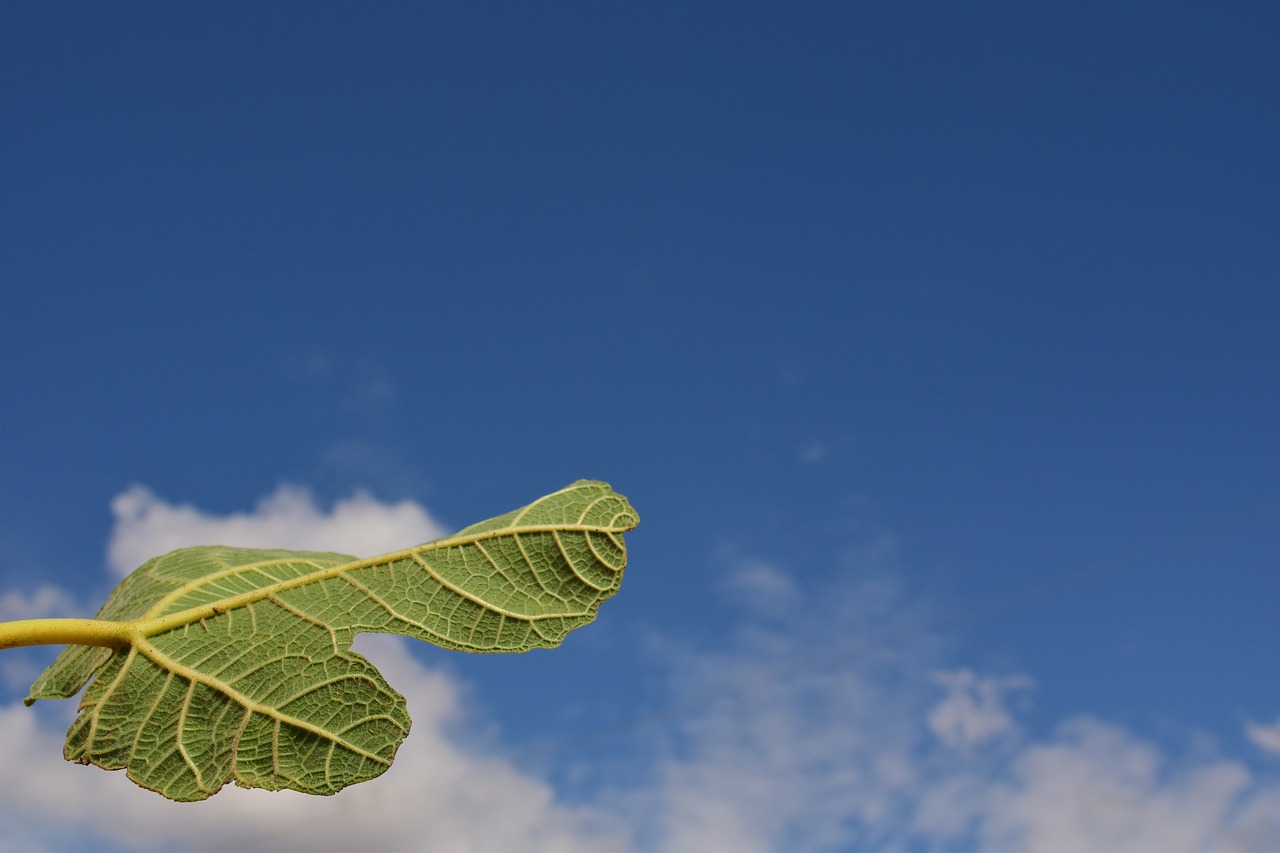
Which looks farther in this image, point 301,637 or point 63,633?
point 301,637

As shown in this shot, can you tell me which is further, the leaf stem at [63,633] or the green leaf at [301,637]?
the green leaf at [301,637]

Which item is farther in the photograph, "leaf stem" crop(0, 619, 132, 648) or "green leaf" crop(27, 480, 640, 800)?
"green leaf" crop(27, 480, 640, 800)

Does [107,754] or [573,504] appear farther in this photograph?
[573,504]

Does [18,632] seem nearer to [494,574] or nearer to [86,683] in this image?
[86,683]

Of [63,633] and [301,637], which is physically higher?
[301,637]

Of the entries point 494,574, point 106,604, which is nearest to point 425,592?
point 494,574
